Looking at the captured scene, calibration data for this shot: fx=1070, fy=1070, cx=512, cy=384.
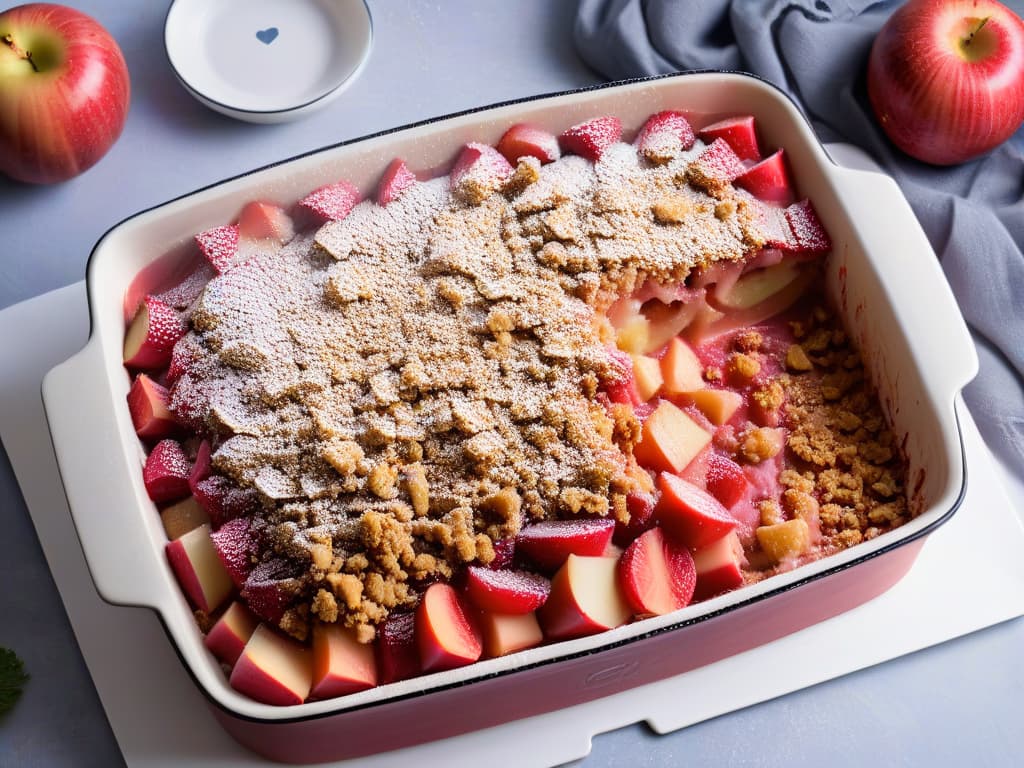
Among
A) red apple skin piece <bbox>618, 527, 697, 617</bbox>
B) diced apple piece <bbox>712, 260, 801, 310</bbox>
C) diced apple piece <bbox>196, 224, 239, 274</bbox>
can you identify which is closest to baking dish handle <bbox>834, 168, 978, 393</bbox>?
diced apple piece <bbox>712, 260, 801, 310</bbox>

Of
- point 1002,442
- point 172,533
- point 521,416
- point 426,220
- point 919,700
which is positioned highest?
point 426,220

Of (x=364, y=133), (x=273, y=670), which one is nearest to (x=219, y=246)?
(x=364, y=133)

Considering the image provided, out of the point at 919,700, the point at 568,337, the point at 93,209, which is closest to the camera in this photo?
the point at 568,337

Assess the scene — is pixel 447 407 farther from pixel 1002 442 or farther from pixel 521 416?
pixel 1002 442

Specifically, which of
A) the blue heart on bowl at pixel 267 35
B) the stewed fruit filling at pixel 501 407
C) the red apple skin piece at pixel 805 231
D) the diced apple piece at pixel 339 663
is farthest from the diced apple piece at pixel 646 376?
the blue heart on bowl at pixel 267 35

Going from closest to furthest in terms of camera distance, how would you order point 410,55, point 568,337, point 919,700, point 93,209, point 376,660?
point 376,660 → point 568,337 → point 919,700 → point 93,209 → point 410,55

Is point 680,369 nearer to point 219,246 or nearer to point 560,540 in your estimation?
point 560,540

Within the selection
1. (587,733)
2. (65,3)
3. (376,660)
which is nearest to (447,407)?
(376,660)

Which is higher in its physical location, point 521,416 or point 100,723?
point 521,416
